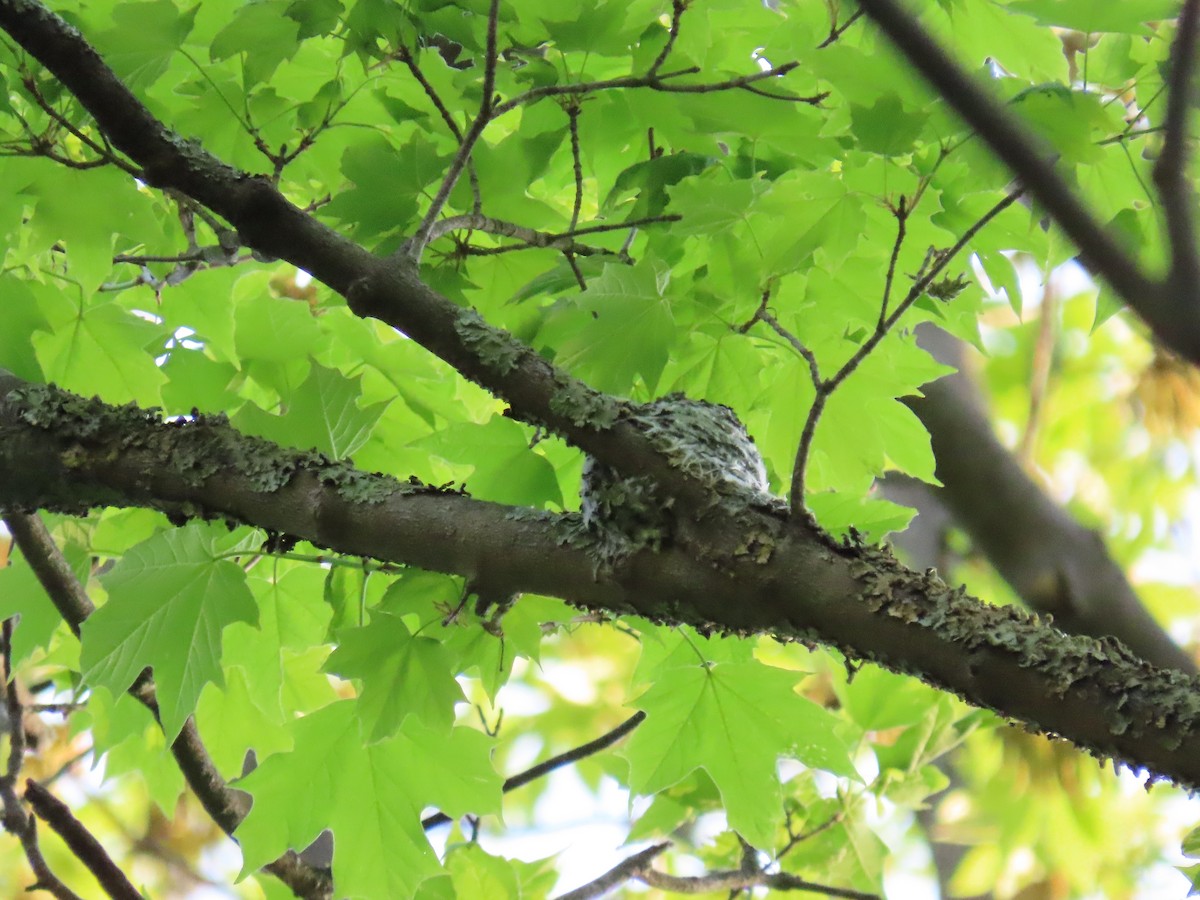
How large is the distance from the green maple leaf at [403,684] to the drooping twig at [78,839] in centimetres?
44

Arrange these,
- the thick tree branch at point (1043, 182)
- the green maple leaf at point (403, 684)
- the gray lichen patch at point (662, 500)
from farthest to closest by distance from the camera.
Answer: the green maple leaf at point (403, 684)
the gray lichen patch at point (662, 500)
the thick tree branch at point (1043, 182)

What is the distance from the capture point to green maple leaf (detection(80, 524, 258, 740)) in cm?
116

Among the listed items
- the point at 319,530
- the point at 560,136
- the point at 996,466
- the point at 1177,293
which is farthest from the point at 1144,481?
the point at 1177,293

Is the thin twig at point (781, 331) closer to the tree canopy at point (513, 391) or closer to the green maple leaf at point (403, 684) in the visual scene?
the tree canopy at point (513, 391)

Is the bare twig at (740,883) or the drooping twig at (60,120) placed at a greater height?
the drooping twig at (60,120)

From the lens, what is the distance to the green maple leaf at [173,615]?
1.16 meters

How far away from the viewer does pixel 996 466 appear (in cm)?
214

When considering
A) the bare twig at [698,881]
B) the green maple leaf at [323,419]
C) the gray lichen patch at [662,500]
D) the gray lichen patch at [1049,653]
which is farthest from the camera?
the bare twig at [698,881]

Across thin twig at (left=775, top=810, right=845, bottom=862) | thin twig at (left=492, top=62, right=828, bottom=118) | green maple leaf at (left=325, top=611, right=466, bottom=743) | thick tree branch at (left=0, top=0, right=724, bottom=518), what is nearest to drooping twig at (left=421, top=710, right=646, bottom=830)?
thin twig at (left=775, top=810, right=845, bottom=862)

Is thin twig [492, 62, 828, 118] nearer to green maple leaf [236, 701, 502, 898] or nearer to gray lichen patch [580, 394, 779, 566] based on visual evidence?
gray lichen patch [580, 394, 779, 566]

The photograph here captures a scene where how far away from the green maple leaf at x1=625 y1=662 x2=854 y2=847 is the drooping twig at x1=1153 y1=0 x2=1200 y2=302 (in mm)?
1009

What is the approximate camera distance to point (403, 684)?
3.69 ft

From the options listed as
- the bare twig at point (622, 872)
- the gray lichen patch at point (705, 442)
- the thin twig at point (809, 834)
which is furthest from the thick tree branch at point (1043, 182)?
the thin twig at point (809, 834)

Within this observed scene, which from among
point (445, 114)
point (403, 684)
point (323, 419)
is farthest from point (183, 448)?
point (445, 114)
